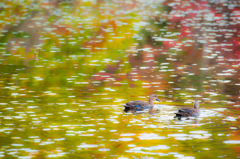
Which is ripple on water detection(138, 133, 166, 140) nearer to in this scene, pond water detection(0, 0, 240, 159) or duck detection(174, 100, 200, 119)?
pond water detection(0, 0, 240, 159)

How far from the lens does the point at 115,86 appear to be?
23.0 metres

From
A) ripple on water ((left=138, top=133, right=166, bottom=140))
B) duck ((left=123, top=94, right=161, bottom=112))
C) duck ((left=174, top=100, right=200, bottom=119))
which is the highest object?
duck ((left=123, top=94, right=161, bottom=112))

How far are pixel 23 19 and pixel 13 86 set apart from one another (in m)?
28.4

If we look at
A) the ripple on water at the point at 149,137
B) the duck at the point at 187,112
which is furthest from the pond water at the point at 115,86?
the duck at the point at 187,112

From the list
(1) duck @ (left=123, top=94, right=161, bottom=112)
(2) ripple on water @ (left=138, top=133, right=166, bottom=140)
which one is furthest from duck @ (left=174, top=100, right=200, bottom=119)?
(2) ripple on water @ (left=138, top=133, right=166, bottom=140)

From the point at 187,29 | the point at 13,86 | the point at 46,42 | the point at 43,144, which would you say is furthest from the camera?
the point at 187,29

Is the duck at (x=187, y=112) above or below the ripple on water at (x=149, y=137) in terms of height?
above

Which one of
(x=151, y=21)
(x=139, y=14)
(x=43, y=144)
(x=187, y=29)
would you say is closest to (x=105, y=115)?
(x=43, y=144)

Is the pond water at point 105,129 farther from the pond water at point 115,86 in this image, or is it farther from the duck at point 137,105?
the duck at point 137,105

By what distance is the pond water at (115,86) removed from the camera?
47.5 ft

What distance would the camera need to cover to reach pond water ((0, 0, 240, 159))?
14.5 metres

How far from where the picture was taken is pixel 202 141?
580 inches

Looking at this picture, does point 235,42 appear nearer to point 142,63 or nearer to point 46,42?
point 142,63

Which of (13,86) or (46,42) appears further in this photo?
(46,42)
